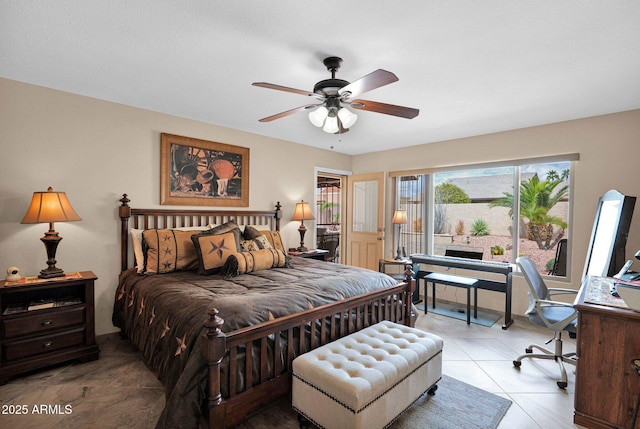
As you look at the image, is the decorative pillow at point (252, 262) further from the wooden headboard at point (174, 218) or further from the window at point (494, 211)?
the window at point (494, 211)

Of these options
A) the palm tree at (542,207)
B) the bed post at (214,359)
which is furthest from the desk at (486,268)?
the bed post at (214,359)

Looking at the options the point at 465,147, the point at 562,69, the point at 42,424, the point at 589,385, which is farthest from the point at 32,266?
the point at 465,147

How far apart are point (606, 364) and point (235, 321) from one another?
2.31 metres

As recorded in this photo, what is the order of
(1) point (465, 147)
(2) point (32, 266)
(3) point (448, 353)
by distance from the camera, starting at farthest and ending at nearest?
1. (1) point (465, 147)
2. (3) point (448, 353)
3. (2) point (32, 266)

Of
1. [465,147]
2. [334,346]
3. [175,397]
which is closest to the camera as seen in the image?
[175,397]

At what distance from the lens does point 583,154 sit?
11.5ft

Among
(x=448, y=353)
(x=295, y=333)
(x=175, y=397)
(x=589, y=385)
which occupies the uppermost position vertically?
(x=295, y=333)

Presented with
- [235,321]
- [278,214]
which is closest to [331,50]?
[235,321]

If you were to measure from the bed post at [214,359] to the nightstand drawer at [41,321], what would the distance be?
70.2 inches

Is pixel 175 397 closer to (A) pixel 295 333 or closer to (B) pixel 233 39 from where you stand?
(A) pixel 295 333

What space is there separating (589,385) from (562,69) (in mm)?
2262

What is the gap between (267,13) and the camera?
5.70ft

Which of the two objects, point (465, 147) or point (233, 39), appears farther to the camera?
point (465, 147)

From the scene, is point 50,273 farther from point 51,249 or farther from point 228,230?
point 228,230
